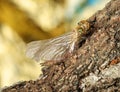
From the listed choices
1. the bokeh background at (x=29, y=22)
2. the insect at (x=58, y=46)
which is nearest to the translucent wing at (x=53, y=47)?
the insect at (x=58, y=46)

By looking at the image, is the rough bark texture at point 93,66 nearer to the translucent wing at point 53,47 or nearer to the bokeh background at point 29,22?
the translucent wing at point 53,47

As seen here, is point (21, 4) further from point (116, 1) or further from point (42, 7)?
point (116, 1)

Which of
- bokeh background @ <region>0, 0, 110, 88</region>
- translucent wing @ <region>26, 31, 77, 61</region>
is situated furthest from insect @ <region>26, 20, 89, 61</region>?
bokeh background @ <region>0, 0, 110, 88</region>

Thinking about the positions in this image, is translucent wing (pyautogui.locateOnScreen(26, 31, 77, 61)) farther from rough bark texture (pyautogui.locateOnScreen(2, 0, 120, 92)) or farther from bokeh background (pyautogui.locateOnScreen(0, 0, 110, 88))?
bokeh background (pyautogui.locateOnScreen(0, 0, 110, 88))

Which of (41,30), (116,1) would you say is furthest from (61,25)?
(116,1)

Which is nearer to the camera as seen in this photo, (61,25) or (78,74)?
(78,74)

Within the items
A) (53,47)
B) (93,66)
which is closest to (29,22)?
(53,47)

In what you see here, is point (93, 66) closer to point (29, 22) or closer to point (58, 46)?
point (58, 46)

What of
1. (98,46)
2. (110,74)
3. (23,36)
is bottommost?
(110,74)
